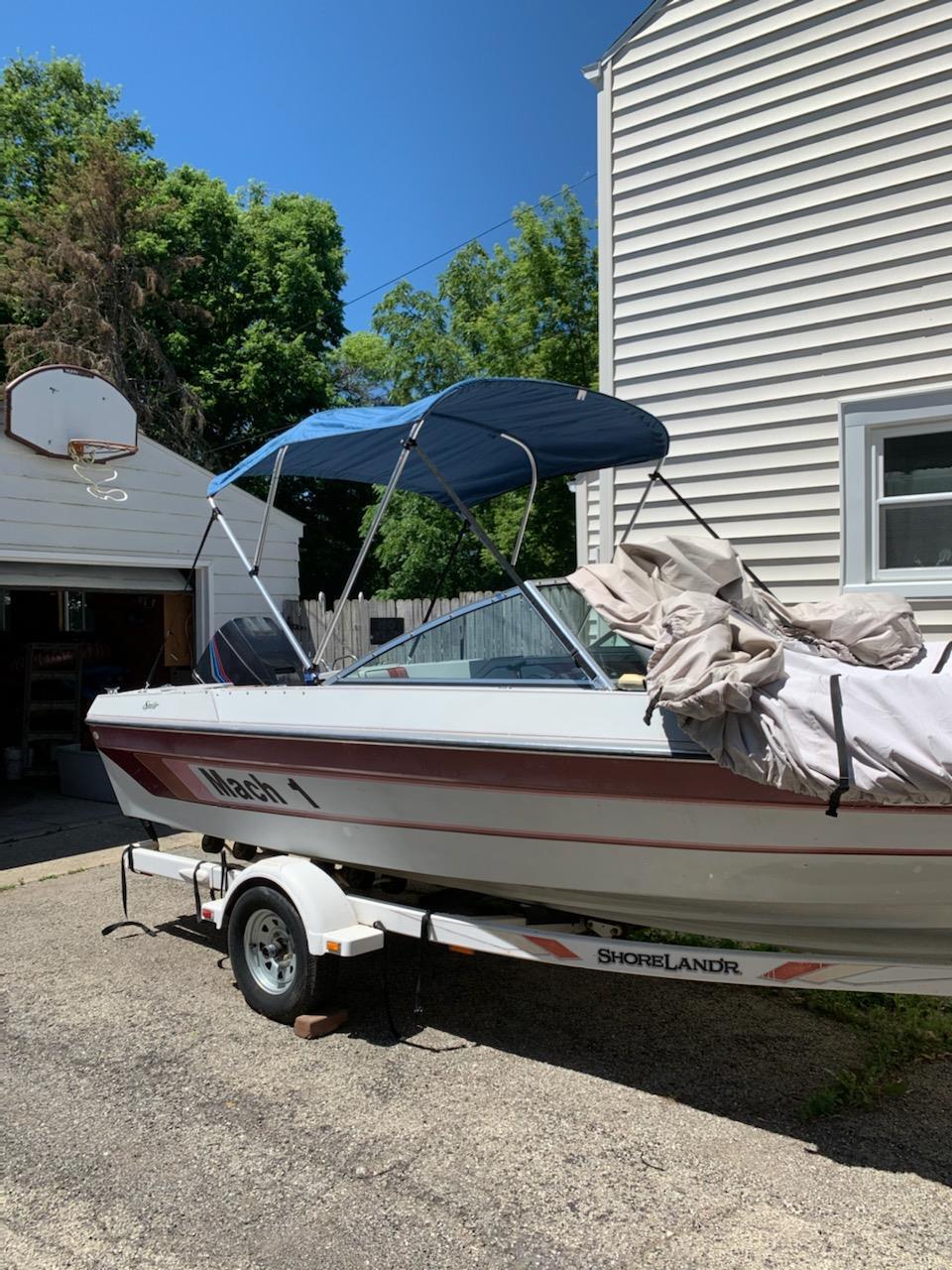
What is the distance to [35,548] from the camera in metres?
7.82

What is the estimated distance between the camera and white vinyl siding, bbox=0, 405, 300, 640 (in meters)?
7.73

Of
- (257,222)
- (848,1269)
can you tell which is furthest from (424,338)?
(848,1269)

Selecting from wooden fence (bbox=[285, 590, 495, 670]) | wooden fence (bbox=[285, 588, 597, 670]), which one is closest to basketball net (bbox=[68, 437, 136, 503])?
wooden fence (bbox=[285, 590, 495, 670])

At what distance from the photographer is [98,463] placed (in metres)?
8.27

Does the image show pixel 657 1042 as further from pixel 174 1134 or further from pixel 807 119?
pixel 807 119

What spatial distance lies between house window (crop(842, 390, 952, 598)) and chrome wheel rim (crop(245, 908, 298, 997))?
357cm

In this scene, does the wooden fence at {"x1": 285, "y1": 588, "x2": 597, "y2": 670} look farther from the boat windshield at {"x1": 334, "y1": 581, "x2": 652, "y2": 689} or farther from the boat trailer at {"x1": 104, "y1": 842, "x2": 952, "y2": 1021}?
the boat trailer at {"x1": 104, "y1": 842, "x2": 952, "y2": 1021}

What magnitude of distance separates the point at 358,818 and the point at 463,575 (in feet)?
56.8

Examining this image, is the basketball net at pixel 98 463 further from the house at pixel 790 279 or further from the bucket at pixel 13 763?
the house at pixel 790 279

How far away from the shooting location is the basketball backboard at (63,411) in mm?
7633

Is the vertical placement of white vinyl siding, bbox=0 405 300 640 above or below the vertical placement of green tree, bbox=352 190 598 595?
below

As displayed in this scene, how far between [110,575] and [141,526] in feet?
1.70

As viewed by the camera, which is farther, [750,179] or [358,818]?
[750,179]

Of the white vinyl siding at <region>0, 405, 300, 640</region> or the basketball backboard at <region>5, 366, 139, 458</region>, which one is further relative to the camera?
the white vinyl siding at <region>0, 405, 300, 640</region>
